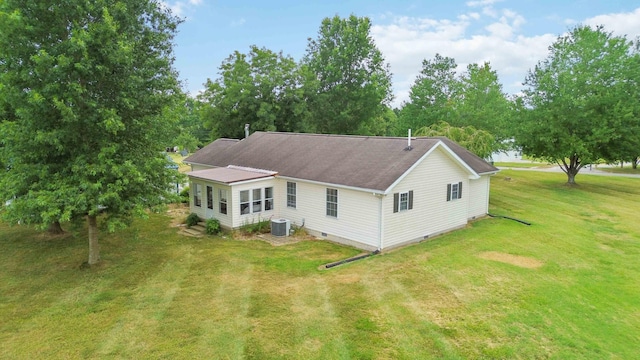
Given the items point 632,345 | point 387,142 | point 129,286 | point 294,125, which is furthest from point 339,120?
point 632,345

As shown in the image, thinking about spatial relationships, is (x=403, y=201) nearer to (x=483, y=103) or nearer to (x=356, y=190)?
(x=356, y=190)

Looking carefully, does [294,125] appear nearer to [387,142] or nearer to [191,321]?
[387,142]

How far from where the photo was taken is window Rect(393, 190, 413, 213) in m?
15.3

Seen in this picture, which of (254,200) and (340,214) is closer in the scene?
(340,214)

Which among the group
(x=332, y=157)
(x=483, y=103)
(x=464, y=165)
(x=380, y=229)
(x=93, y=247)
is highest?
(x=483, y=103)

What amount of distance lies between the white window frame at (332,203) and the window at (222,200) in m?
4.71

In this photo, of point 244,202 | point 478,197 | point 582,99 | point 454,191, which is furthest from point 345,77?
point 244,202

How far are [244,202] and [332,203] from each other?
411 centimetres

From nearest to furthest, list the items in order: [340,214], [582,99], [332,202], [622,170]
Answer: [340,214] < [332,202] < [582,99] < [622,170]

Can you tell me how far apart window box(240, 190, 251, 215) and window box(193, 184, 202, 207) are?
271 cm

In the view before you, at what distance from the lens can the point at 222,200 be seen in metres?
18.1

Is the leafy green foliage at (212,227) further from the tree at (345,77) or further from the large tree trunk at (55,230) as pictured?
the tree at (345,77)

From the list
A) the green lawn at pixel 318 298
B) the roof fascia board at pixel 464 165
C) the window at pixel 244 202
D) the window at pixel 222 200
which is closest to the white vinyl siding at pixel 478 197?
the roof fascia board at pixel 464 165

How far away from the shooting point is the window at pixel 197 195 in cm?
1930
